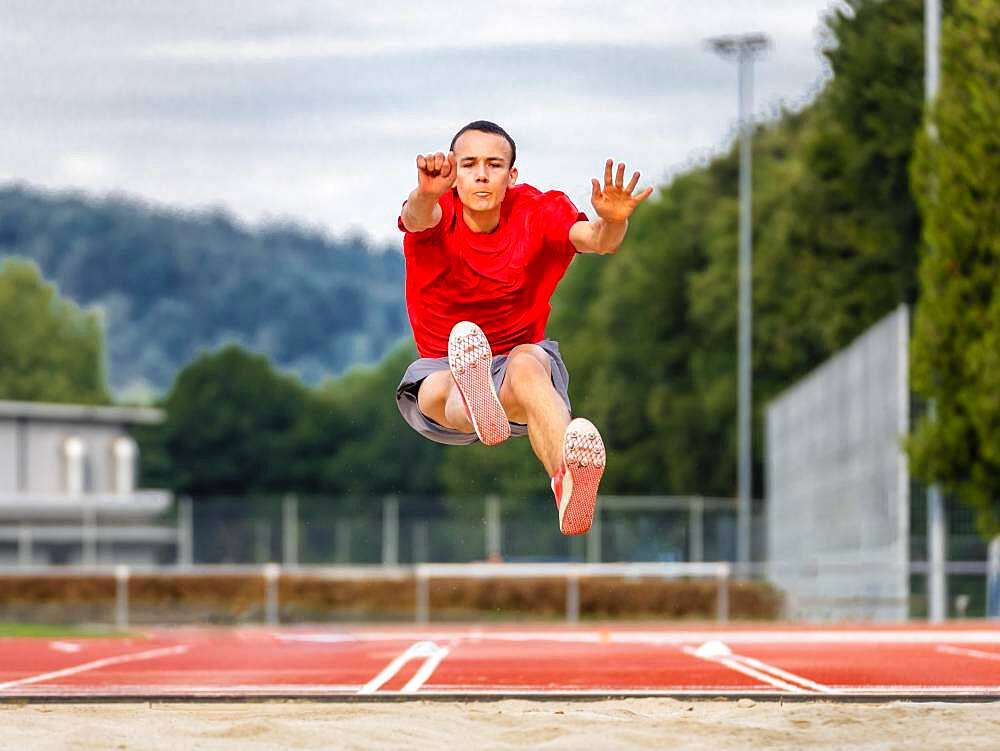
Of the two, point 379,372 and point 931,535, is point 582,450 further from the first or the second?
point 379,372

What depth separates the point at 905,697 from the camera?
10.6 metres

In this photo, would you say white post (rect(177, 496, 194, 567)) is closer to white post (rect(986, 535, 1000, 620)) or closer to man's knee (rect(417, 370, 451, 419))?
white post (rect(986, 535, 1000, 620))

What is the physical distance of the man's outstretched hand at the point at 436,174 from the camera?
8734mm

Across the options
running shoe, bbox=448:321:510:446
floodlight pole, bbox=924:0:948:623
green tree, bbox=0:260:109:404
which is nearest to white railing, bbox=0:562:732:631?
floodlight pole, bbox=924:0:948:623

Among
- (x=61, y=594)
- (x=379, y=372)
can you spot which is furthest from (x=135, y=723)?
(x=379, y=372)

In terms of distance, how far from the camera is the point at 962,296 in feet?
87.7

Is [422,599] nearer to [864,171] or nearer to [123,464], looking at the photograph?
[864,171]

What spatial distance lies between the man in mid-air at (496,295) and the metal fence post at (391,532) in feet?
99.0

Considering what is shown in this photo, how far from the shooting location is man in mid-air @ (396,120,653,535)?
29.2ft

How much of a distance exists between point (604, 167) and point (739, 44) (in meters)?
48.6

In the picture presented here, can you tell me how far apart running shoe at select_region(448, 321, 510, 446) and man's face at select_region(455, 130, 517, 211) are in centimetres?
63

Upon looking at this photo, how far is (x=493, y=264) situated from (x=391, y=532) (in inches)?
1220

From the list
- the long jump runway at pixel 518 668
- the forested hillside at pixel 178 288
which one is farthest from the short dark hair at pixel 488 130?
the forested hillside at pixel 178 288

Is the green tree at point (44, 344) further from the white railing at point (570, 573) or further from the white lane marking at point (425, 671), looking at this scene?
the white lane marking at point (425, 671)
